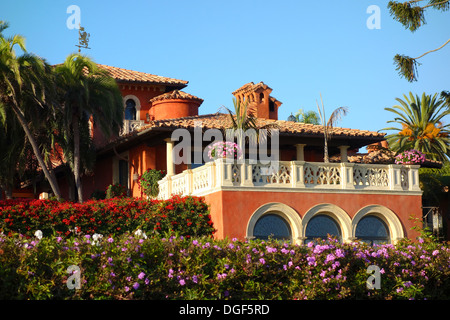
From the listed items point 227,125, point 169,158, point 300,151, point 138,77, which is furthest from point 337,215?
point 138,77

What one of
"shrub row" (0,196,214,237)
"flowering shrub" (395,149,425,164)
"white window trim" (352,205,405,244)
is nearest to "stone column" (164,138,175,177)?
"shrub row" (0,196,214,237)

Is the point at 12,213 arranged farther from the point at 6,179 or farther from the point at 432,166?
the point at 432,166

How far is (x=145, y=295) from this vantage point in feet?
43.8

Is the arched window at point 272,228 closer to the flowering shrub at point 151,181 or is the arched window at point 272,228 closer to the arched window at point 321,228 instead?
the arched window at point 321,228

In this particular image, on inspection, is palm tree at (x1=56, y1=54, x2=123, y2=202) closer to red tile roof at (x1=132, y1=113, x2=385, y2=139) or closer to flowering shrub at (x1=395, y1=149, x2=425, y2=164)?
red tile roof at (x1=132, y1=113, x2=385, y2=139)

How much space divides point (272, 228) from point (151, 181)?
6.15 metres

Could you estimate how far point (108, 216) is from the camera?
78.2 feet

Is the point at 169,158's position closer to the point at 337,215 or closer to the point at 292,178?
the point at 292,178

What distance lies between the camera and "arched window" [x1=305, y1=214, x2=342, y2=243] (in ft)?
A: 83.3
